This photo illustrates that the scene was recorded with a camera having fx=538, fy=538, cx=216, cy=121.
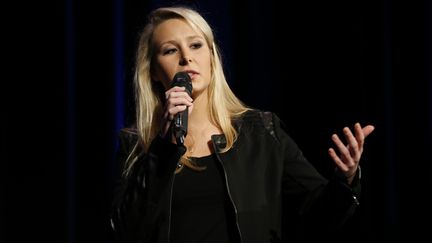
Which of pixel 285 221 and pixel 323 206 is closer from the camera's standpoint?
pixel 323 206

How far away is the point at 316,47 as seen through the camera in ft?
6.88

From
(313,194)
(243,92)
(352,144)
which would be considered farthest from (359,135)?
(243,92)

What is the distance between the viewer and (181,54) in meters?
1.56

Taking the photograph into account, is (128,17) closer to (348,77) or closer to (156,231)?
(348,77)

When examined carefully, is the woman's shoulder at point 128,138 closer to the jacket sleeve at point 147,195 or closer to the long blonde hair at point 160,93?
the long blonde hair at point 160,93

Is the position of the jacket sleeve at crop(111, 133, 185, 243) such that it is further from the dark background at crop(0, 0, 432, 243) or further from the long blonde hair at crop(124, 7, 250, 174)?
the dark background at crop(0, 0, 432, 243)

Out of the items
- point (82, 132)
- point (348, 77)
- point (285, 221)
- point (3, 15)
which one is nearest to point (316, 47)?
point (348, 77)

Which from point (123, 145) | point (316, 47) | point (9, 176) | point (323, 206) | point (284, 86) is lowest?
point (9, 176)

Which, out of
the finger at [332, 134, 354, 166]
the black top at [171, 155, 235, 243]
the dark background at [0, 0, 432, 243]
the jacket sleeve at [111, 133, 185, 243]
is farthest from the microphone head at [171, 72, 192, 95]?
the dark background at [0, 0, 432, 243]

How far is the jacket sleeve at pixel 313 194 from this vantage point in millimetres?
1328

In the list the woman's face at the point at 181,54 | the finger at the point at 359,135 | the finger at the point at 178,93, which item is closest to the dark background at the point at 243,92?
the woman's face at the point at 181,54

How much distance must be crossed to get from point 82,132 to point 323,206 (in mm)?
1289

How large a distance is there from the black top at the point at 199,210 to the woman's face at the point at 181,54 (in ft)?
0.93

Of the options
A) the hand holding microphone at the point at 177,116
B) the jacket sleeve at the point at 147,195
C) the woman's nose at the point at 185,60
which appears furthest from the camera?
the woman's nose at the point at 185,60
